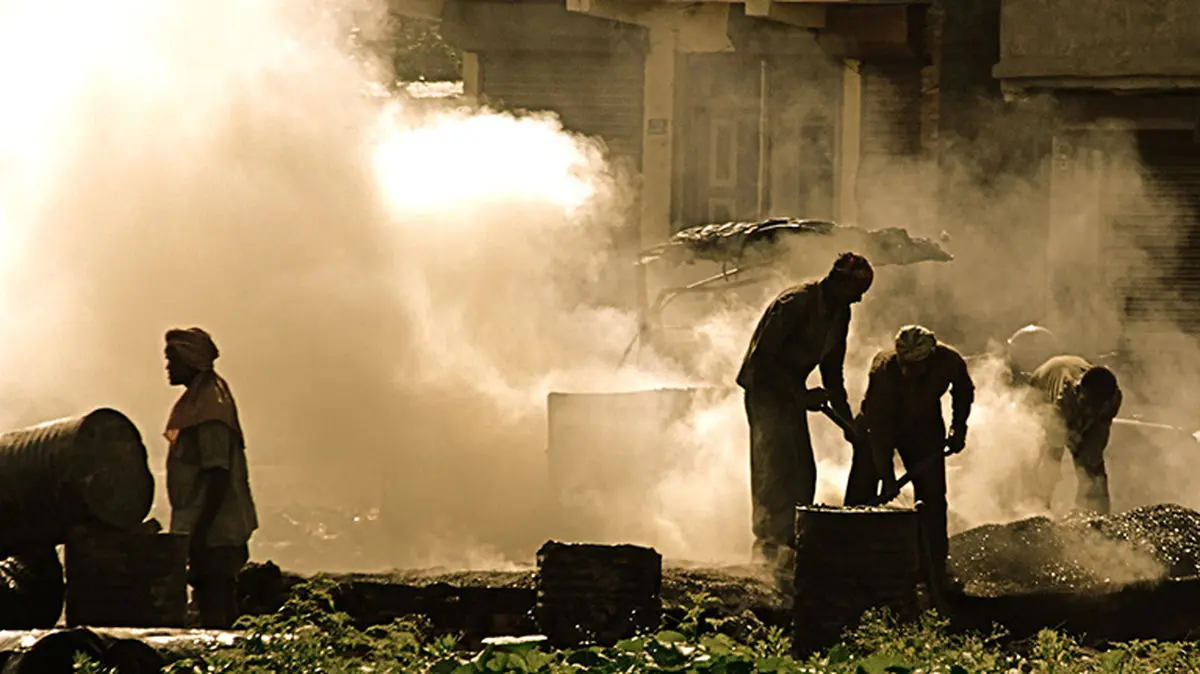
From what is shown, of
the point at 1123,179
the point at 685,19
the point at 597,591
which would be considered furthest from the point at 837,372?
the point at 1123,179

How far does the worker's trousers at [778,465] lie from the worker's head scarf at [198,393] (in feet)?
10.6

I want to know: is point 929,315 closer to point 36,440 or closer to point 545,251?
point 545,251

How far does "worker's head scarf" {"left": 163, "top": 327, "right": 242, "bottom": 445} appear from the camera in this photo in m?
12.8

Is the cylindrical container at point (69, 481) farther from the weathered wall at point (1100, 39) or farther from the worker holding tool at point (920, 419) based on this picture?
the weathered wall at point (1100, 39)

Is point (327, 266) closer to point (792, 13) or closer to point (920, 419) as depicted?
point (792, 13)

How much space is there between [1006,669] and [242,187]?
52.8ft

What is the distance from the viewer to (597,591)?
38.5 ft

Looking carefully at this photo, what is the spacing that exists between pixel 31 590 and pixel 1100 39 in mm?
14937

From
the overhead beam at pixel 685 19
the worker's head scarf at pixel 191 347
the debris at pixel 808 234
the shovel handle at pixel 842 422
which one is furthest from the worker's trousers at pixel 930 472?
the overhead beam at pixel 685 19

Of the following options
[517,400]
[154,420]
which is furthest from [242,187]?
[517,400]

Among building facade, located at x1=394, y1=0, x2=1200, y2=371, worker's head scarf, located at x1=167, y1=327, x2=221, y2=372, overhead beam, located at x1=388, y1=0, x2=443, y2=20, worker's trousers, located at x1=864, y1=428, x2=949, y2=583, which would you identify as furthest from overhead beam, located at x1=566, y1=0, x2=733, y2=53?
worker's head scarf, located at x1=167, y1=327, x2=221, y2=372

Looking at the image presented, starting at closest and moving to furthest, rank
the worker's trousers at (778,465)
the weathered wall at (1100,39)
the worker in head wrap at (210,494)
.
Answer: the worker in head wrap at (210,494) → the worker's trousers at (778,465) → the weathered wall at (1100,39)

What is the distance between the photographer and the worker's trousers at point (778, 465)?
14383 millimetres

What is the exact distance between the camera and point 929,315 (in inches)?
983
